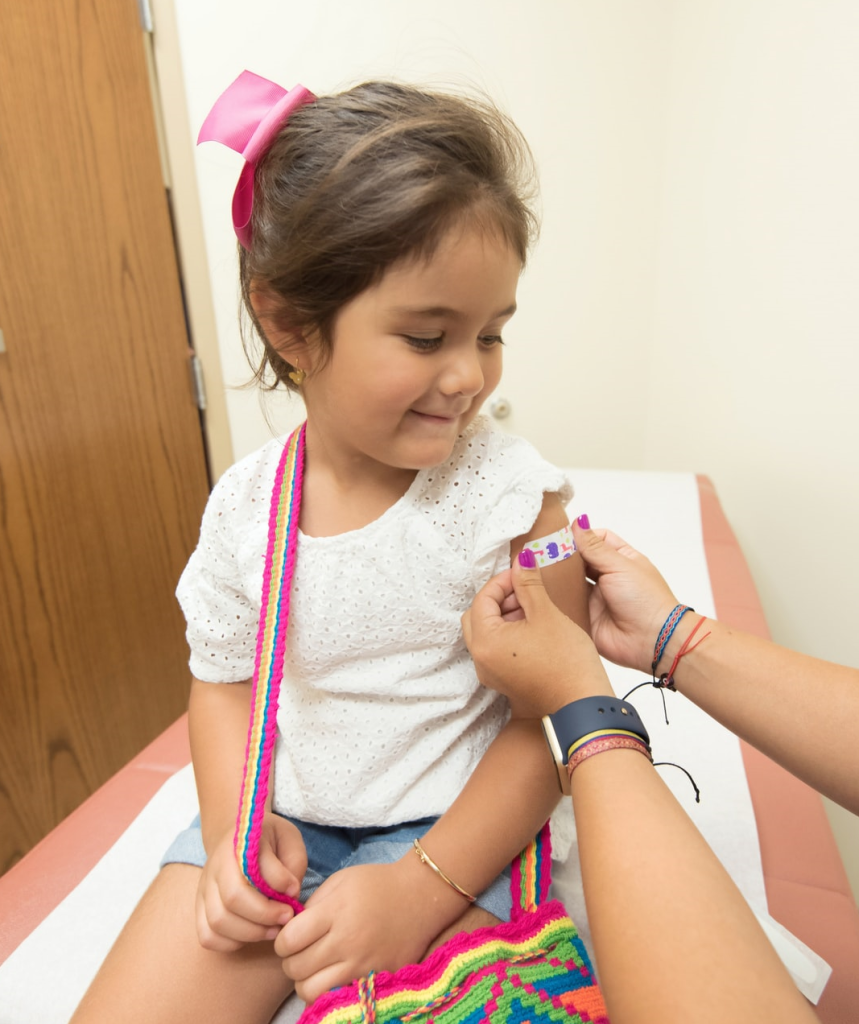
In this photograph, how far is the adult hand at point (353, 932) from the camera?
580mm

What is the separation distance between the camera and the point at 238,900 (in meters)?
0.59

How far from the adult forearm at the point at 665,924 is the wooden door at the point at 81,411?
1.30 m

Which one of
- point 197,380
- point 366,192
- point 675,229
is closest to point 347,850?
point 366,192

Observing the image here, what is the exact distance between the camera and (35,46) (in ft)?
4.33

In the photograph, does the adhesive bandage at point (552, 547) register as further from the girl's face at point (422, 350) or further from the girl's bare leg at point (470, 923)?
the girl's bare leg at point (470, 923)

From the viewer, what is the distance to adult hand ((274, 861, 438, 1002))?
580 mm

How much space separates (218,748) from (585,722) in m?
0.43

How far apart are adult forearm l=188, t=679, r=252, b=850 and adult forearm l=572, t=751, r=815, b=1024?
39 centimetres

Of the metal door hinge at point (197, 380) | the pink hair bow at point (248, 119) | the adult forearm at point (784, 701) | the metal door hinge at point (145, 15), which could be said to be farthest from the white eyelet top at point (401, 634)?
the metal door hinge at point (145, 15)

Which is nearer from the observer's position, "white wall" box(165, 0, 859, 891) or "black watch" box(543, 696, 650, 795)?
"black watch" box(543, 696, 650, 795)

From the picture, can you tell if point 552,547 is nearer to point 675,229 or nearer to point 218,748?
point 218,748

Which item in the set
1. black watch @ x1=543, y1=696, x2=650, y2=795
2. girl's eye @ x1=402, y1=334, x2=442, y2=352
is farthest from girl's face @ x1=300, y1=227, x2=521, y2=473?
black watch @ x1=543, y1=696, x2=650, y2=795

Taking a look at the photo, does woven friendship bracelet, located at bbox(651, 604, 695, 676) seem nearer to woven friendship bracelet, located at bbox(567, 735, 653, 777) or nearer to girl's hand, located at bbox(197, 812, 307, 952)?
woven friendship bracelet, located at bbox(567, 735, 653, 777)

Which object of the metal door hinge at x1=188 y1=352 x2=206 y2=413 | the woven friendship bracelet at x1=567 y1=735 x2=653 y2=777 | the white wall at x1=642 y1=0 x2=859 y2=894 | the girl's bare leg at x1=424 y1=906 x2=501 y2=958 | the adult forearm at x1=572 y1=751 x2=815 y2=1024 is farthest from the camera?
the metal door hinge at x1=188 y1=352 x2=206 y2=413
